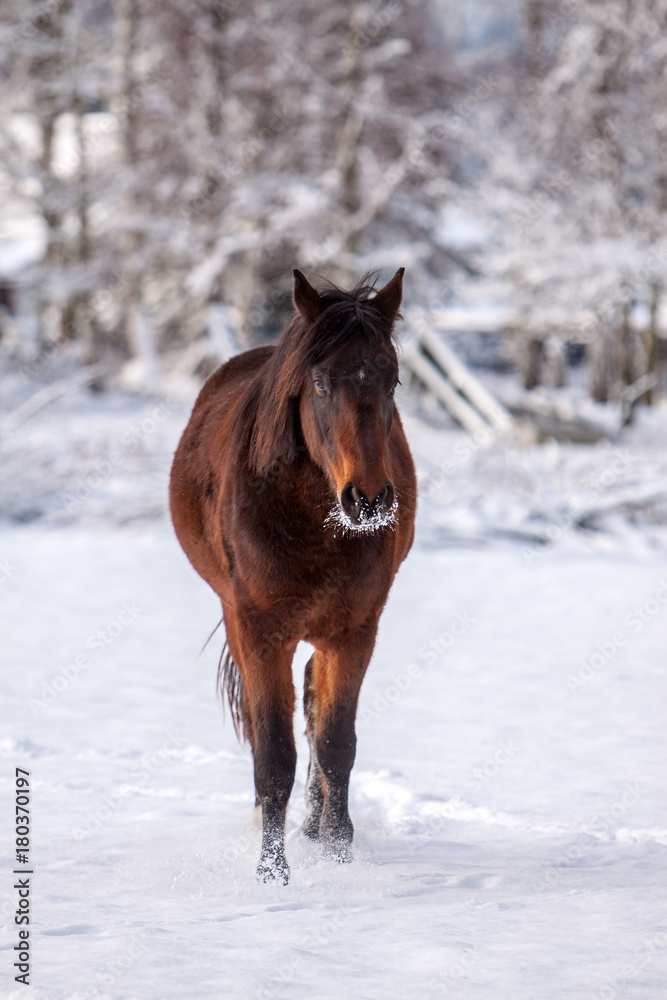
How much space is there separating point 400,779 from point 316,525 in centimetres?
169

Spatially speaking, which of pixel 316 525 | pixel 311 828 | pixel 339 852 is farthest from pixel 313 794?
pixel 316 525

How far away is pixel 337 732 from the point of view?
3242 mm

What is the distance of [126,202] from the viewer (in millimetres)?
19062

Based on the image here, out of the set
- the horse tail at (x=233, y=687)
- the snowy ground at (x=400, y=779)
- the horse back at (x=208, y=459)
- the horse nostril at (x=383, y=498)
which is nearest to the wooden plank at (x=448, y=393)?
the snowy ground at (x=400, y=779)

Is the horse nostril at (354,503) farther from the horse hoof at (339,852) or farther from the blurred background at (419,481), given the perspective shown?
the horse hoof at (339,852)

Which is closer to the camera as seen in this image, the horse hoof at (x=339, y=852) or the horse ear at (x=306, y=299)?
the horse ear at (x=306, y=299)

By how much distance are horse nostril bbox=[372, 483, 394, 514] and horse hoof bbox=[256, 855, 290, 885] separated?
138cm

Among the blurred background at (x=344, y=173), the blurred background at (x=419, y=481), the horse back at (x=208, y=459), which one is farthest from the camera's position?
the blurred background at (x=344, y=173)

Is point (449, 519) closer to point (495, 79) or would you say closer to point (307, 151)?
point (307, 151)

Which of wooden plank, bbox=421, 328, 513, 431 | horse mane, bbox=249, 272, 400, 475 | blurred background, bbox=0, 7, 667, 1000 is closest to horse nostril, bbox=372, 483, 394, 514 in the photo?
horse mane, bbox=249, 272, 400, 475

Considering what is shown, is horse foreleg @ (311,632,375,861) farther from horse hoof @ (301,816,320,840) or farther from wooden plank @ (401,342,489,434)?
wooden plank @ (401,342,489,434)

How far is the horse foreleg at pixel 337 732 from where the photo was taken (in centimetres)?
320

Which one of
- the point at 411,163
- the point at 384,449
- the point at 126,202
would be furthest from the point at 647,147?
the point at 384,449

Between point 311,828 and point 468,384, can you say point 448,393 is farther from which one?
point 311,828
